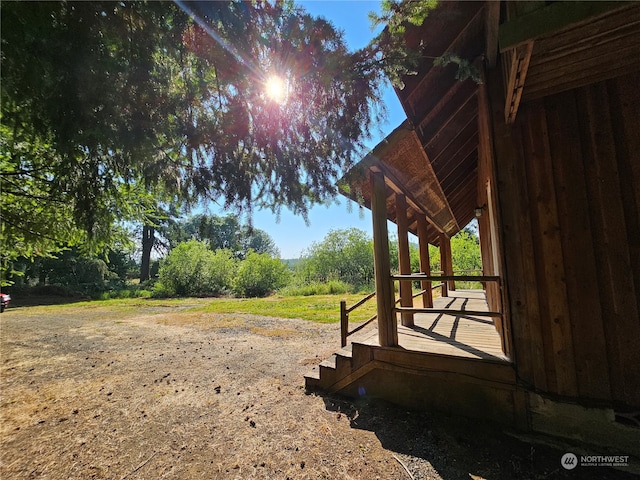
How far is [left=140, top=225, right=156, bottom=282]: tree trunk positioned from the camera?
30906 millimetres

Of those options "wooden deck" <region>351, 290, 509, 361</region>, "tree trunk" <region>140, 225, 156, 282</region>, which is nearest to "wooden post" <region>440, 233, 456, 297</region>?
"wooden deck" <region>351, 290, 509, 361</region>

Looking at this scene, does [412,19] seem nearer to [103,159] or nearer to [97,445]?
[103,159]

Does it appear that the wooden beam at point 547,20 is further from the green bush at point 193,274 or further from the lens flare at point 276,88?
the green bush at point 193,274

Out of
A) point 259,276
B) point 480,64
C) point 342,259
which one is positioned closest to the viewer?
point 480,64

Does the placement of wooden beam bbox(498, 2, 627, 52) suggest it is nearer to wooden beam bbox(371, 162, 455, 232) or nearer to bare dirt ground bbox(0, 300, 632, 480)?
wooden beam bbox(371, 162, 455, 232)

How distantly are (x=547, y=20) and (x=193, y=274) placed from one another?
76.7 ft

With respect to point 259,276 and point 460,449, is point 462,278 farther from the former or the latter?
point 259,276

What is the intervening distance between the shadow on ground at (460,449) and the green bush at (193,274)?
20.2m

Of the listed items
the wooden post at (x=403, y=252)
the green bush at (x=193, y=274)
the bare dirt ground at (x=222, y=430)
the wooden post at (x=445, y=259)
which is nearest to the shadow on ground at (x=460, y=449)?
the bare dirt ground at (x=222, y=430)

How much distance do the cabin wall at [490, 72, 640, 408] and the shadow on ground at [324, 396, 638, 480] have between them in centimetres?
54

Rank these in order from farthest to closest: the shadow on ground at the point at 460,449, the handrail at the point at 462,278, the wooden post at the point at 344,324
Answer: the wooden post at the point at 344,324, the handrail at the point at 462,278, the shadow on ground at the point at 460,449

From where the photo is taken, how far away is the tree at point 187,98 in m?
1.89

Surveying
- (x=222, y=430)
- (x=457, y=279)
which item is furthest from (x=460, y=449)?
(x=222, y=430)

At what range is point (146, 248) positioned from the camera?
105 ft
